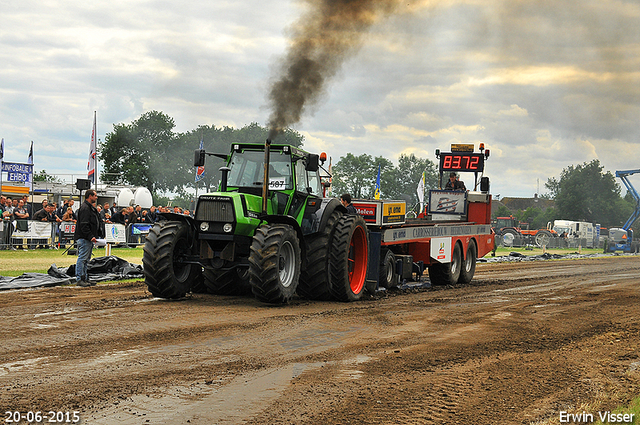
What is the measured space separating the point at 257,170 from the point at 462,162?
906 centimetres

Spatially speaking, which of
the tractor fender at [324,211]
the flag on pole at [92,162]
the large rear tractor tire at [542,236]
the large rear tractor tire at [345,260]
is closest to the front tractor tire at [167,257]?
the tractor fender at [324,211]

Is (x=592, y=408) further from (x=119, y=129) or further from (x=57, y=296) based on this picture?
(x=119, y=129)

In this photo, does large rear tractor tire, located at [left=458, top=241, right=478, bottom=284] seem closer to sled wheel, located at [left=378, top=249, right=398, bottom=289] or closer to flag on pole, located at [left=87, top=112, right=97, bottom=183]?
sled wheel, located at [left=378, top=249, right=398, bottom=289]

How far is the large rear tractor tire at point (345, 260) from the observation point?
1120 cm

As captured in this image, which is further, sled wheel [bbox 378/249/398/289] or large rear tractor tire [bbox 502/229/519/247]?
large rear tractor tire [bbox 502/229/519/247]

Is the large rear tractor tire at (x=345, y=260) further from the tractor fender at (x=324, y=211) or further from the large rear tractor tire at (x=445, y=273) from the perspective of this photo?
the large rear tractor tire at (x=445, y=273)

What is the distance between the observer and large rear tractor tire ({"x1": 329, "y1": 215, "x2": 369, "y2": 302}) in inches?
441

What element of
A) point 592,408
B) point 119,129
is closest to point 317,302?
point 592,408

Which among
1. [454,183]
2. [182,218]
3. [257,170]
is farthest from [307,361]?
[454,183]

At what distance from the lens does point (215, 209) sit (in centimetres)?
1029

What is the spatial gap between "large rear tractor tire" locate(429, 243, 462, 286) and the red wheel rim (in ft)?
11.9

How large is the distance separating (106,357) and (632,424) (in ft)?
14.9

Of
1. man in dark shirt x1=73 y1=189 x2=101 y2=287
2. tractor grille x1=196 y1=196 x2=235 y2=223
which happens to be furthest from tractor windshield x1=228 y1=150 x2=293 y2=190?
man in dark shirt x1=73 y1=189 x2=101 y2=287

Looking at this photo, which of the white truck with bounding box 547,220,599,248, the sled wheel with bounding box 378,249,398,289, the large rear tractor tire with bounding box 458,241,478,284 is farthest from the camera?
the white truck with bounding box 547,220,599,248
